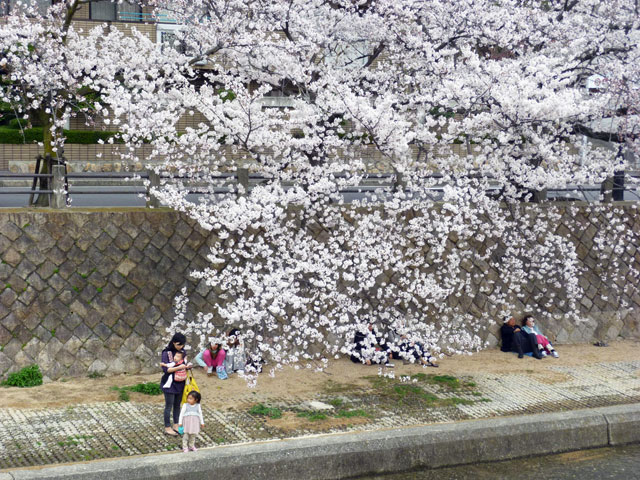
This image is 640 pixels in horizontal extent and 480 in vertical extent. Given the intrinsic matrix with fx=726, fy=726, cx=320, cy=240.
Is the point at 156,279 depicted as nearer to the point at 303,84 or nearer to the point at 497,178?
the point at 303,84

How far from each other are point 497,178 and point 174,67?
18.6ft

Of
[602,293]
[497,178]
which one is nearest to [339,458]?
[497,178]

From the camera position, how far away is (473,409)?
33.7ft

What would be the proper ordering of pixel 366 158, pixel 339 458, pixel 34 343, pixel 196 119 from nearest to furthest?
1. pixel 339 458
2. pixel 34 343
3. pixel 366 158
4. pixel 196 119

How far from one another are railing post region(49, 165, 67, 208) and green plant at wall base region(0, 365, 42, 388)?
267 cm

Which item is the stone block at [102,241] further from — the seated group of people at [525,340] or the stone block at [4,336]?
the seated group of people at [525,340]

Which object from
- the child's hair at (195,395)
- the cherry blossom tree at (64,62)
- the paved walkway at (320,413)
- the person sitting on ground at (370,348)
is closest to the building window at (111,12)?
the cherry blossom tree at (64,62)

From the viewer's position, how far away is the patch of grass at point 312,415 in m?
9.62

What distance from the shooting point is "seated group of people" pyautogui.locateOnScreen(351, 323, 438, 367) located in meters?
11.7

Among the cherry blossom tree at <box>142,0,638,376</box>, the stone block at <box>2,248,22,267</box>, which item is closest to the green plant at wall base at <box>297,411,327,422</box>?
the cherry blossom tree at <box>142,0,638,376</box>

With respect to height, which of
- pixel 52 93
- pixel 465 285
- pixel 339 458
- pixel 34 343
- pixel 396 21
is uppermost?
pixel 396 21

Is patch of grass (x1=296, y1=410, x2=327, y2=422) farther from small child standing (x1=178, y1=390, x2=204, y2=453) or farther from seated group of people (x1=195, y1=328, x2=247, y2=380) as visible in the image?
seated group of people (x1=195, y1=328, x2=247, y2=380)

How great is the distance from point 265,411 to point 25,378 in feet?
12.5

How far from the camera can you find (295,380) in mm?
11594
